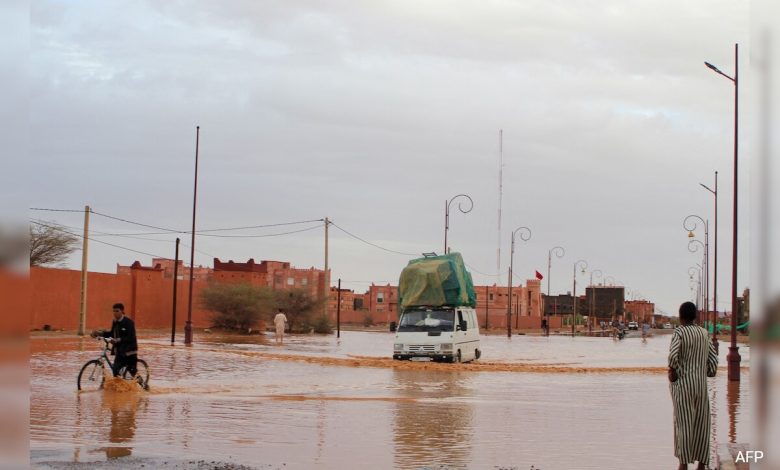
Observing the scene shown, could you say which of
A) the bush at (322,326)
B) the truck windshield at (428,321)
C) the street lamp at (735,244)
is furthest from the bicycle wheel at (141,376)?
the bush at (322,326)

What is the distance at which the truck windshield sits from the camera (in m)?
33.8

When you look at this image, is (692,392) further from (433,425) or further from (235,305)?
(235,305)

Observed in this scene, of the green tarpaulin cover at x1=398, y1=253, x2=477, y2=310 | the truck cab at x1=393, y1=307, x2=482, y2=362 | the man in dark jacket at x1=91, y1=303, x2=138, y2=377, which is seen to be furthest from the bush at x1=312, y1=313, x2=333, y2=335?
the man in dark jacket at x1=91, y1=303, x2=138, y2=377

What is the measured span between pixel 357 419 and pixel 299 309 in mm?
57279

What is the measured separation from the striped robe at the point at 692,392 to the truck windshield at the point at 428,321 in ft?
75.4

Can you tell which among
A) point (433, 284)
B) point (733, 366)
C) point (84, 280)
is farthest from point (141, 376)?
point (84, 280)

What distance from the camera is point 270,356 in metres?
36.8

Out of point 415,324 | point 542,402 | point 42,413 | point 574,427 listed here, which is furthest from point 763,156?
point 415,324

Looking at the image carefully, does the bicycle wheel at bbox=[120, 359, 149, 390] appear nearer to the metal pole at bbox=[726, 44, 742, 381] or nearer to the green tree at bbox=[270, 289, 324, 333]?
the metal pole at bbox=[726, 44, 742, 381]

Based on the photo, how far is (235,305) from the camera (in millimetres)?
66125

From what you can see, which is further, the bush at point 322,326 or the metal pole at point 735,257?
the bush at point 322,326

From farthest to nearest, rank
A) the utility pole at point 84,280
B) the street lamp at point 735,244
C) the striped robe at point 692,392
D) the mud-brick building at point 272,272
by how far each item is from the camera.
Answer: the mud-brick building at point 272,272 → the utility pole at point 84,280 → the street lamp at point 735,244 → the striped robe at point 692,392

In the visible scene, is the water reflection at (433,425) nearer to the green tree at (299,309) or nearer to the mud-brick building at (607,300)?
the green tree at (299,309)

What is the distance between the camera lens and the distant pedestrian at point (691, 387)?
416 inches
